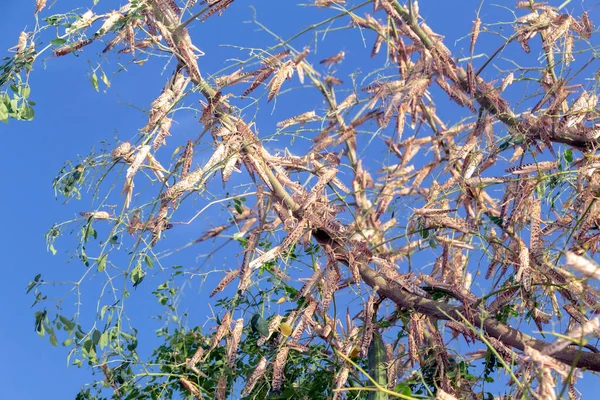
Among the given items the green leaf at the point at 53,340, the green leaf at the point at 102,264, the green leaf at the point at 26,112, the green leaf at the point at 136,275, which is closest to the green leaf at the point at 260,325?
the green leaf at the point at 136,275

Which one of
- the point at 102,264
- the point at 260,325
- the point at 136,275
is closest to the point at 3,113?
the point at 102,264

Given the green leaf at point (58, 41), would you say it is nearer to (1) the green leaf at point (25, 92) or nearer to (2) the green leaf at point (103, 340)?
(1) the green leaf at point (25, 92)

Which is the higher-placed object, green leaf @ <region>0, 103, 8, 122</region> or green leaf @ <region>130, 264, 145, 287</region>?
green leaf @ <region>0, 103, 8, 122</region>

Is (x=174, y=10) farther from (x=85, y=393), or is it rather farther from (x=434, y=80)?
(x=85, y=393)

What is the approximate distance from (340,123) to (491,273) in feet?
3.11

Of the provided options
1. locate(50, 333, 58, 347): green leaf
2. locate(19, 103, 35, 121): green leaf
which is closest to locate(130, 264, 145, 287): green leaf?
locate(50, 333, 58, 347): green leaf

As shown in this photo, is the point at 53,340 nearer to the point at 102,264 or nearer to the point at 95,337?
the point at 95,337

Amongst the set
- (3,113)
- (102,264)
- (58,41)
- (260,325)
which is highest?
(58,41)

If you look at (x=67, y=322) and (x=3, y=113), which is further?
(x=67, y=322)

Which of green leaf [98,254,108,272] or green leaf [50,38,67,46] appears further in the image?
green leaf [98,254,108,272]

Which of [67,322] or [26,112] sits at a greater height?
[26,112]

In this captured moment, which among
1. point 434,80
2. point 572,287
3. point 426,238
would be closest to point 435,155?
point 434,80

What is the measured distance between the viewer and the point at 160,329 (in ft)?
11.3

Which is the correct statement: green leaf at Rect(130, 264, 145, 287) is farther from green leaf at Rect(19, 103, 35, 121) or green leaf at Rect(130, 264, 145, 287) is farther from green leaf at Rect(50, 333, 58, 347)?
green leaf at Rect(19, 103, 35, 121)
